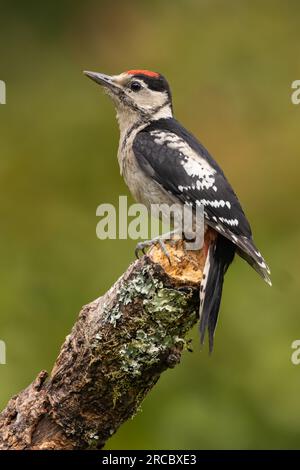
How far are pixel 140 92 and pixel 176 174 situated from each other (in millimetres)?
638

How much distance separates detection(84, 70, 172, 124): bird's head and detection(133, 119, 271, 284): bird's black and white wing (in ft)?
0.78

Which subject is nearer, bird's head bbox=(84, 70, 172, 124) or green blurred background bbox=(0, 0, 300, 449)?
bird's head bbox=(84, 70, 172, 124)

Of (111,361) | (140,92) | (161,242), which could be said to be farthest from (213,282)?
(140,92)

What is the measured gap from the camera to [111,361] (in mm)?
3969

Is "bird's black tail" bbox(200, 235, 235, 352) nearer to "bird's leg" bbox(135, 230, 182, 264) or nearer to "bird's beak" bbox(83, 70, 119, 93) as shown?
"bird's leg" bbox(135, 230, 182, 264)

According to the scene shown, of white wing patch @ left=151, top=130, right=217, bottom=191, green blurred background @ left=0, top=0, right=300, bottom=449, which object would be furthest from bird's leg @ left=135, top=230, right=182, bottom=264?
green blurred background @ left=0, top=0, right=300, bottom=449

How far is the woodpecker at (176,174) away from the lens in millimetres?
4367

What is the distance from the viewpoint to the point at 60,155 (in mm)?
6559

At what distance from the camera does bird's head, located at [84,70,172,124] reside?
5137 millimetres

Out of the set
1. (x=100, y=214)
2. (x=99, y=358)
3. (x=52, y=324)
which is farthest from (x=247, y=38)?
(x=99, y=358)

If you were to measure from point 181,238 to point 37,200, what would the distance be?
Result: 7.68 ft

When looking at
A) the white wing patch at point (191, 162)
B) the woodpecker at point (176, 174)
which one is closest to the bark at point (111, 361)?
the woodpecker at point (176, 174)

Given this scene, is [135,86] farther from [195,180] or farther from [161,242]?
[161,242]

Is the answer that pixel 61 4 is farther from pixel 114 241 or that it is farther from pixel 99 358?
pixel 99 358
